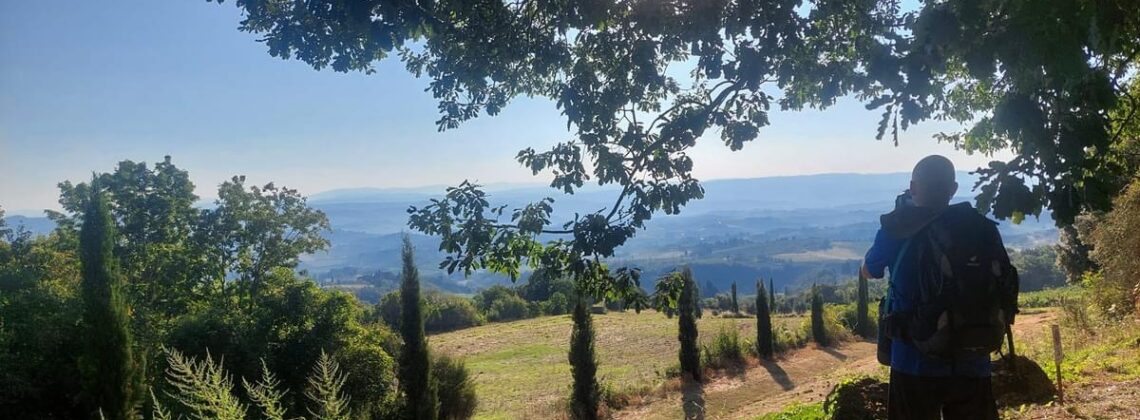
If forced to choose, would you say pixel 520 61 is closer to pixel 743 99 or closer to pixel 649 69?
pixel 649 69

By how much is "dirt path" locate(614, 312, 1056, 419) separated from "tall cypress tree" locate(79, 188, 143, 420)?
12168mm

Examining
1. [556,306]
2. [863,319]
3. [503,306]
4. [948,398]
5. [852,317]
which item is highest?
[948,398]

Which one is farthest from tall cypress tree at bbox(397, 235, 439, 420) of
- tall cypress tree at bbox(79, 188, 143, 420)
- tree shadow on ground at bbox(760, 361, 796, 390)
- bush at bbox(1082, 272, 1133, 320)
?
bush at bbox(1082, 272, 1133, 320)

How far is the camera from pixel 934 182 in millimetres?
2693

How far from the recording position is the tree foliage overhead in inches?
106

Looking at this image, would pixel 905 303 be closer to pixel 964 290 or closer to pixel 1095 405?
pixel 964 290

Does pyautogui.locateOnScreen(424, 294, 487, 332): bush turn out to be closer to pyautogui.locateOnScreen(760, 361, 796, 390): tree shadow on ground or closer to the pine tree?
the pine tree

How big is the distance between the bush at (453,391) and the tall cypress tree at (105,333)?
7070 millimetres

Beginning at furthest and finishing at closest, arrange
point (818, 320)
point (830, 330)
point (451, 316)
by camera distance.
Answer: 1. point (451, 316)
2. point (830, 330)
3. point (818, 320)

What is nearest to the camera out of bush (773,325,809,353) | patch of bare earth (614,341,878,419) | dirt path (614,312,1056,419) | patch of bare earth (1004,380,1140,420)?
patch of bare earth (1004,380,1140,420)

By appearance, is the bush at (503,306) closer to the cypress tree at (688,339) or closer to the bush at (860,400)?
the cypress tree at (688,339)

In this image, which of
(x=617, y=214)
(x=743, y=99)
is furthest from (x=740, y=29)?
(x=617, y=214)

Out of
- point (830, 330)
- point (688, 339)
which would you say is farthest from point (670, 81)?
point (830, 330)

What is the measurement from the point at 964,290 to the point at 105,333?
13678 millimetres
